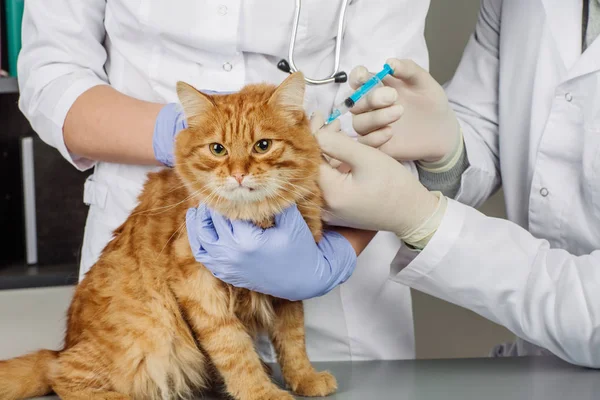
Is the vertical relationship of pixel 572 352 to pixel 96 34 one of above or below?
below

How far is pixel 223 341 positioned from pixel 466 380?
467 millimetres

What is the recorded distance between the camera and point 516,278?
4.50 ft

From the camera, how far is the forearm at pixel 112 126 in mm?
1453

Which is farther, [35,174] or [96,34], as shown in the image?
[35,174]

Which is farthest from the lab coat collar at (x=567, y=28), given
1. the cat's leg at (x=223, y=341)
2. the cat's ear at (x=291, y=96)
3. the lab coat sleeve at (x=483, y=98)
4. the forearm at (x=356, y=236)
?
the cat's leg at (x=223, y=341)

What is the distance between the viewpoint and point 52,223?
2451 mm

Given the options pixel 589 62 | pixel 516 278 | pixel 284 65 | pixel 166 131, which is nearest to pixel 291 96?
pixel 284 65

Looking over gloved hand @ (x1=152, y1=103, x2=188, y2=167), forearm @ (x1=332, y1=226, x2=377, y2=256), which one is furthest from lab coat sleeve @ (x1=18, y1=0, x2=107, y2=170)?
forearm @ (x1=332, y1=226, x2=377, y2=256)

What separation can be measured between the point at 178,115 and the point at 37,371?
1.82 ft

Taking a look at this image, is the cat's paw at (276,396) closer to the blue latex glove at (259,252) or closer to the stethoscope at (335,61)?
the blue latex glove at (259,252)

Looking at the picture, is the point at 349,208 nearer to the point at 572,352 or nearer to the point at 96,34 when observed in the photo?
the point at 572,352

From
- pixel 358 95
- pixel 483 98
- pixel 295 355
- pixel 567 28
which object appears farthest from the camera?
pixel 483 98

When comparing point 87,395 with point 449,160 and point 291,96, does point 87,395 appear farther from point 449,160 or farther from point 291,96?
Answer: point 449,160

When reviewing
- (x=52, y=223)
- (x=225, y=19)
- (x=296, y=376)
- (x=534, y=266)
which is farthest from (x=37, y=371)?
(x=52, y=223)
